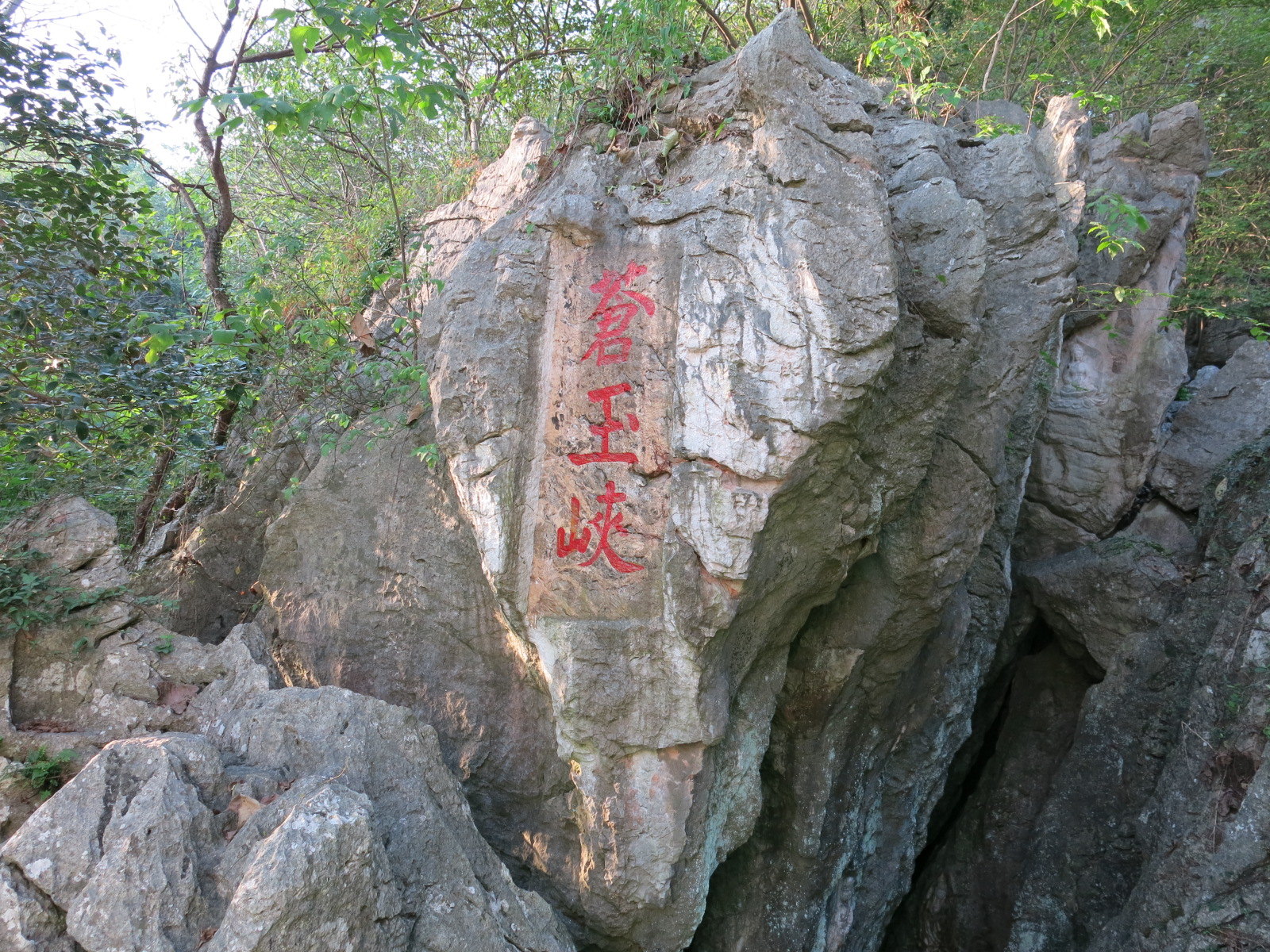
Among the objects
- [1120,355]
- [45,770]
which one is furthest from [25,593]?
[1120,355]

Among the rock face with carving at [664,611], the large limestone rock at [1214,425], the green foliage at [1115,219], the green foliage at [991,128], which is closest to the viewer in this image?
the rock face with carving at [664,611]

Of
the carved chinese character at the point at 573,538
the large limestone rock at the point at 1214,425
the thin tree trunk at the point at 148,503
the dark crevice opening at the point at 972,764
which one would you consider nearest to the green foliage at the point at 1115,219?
the large limestone rock at the point at 1214,425

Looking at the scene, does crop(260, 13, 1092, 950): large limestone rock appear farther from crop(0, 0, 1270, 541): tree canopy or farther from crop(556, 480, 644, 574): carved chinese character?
crop(0, 0, 1270, 541): tree canopy

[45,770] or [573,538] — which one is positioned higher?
[573,538]

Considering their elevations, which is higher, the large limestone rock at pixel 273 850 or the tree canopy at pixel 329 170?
the tree canopy at pixel 329 170

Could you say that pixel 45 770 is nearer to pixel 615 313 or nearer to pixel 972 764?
pixel 615 313

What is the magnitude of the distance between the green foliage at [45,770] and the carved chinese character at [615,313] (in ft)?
11.4

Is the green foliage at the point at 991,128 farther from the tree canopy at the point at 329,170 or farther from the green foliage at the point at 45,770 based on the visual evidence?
the green foliage at the point at 45,770

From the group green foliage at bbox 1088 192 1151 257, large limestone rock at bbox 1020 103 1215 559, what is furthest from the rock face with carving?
large limestone rock at bbox 1020 103 1215 559

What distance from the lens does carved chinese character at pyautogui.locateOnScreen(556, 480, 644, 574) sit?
4461mm

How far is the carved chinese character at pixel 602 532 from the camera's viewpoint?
4.46 metres

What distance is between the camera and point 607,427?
15.0ft

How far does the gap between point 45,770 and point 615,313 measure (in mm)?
3824

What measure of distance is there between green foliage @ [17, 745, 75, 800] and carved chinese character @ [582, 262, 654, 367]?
3479 millimetres
